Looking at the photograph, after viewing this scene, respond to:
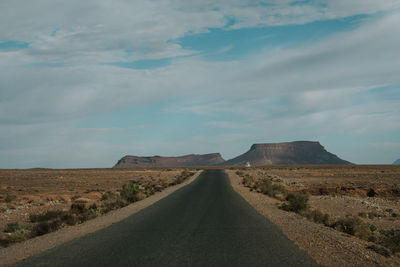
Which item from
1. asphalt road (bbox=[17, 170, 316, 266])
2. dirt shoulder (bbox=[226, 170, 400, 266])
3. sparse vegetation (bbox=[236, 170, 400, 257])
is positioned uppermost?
asphalt road (bbox=[17, 170, 316, 266])

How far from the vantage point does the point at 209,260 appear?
7.96 m

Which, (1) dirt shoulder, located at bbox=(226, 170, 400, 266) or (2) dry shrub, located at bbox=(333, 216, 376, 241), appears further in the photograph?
(2) dry shrub, located at bbox=(333, 216, 376, 241)

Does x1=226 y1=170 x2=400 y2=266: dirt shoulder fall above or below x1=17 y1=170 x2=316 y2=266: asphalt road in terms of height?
below

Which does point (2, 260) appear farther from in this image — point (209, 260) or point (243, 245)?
point (243, 245)

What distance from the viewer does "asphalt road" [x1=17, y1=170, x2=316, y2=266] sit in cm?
797

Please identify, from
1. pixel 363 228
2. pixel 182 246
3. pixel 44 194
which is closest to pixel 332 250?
pixel 182 246

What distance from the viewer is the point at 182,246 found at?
9.50 meters

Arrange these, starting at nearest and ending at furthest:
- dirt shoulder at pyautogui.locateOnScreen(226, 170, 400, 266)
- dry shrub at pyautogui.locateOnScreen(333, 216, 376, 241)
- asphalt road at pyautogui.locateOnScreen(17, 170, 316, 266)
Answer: asphalt road at pyautogui.locateOnScreen(17, 170, 316, 266) → dirt shoulder at pyautogui.locateOnScreen(226, 170, 400, 266) → dry shrub at pyautogui.locateOnScreen(333, 216, 376, 241)

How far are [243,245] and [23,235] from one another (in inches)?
316

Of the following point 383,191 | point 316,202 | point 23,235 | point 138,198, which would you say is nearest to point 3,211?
point 138,198

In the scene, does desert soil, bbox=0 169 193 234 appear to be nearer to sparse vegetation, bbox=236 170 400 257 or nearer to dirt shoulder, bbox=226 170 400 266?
dirt shoulder, bbox=226 170 400 266

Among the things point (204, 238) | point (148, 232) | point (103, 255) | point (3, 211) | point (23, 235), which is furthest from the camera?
point (3, 211)

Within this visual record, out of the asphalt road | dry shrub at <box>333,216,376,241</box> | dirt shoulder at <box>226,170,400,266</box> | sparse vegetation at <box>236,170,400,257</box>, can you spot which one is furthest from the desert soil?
dry shrub at <box>333,216,376,241</box>

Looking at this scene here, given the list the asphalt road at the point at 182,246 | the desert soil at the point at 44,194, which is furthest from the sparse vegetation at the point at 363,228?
the desert soil at the point at 44,194
